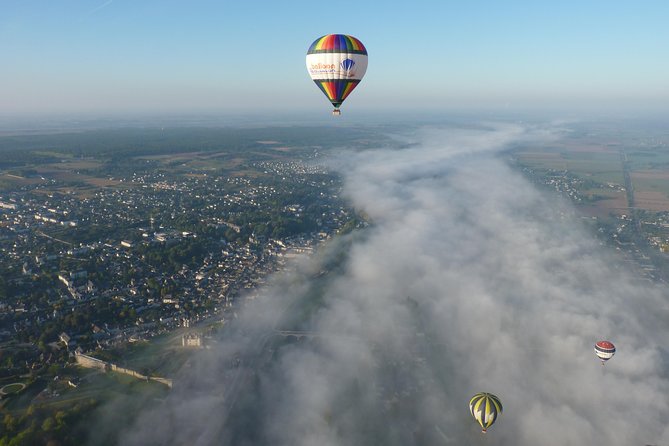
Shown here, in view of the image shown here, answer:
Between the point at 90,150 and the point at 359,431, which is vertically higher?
the point at 90,150

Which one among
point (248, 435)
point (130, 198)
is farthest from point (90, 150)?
point (248, 435)

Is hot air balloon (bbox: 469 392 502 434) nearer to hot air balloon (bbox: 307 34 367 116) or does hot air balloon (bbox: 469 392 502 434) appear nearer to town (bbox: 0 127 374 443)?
town (bbox: 0 127 374 443)

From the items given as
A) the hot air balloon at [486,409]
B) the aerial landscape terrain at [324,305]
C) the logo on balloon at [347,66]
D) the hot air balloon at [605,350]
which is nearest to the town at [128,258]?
the aerial landscape terrain at [324,305]

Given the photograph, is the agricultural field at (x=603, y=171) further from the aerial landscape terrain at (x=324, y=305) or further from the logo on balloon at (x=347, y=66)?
the logo on balloon at (x=347, y=66)

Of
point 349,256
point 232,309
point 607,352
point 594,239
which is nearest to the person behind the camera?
point 607,352

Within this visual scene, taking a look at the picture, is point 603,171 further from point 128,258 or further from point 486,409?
point 486,409

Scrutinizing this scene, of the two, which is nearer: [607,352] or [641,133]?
[607,352]

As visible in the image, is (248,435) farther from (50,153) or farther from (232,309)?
(50,153)

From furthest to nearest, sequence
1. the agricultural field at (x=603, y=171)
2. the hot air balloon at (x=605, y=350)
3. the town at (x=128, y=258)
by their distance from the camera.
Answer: the agricultural field at (x=603, y=171)
the town at (x=128, y=258)
the hot air balloon at (x=605, y=350)
